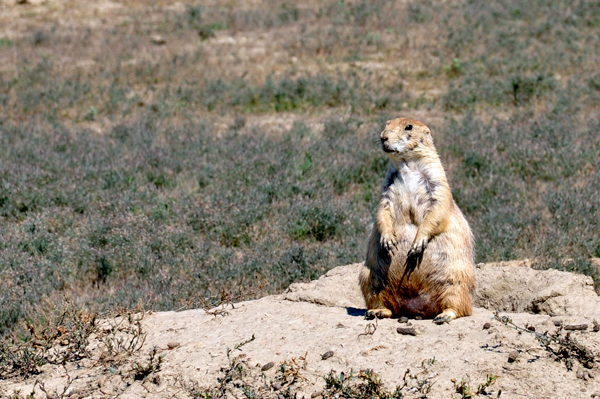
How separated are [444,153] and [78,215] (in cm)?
529

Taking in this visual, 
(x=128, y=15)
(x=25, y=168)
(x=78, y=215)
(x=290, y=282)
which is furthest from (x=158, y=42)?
(x=290, y=282)

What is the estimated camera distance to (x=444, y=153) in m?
11.4


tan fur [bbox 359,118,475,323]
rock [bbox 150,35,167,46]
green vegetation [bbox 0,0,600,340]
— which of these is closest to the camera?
tan fur [bbox 359,118,475,323]

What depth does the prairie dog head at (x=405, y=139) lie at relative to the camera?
5.73 metres

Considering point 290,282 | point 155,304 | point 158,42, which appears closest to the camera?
point 155,304

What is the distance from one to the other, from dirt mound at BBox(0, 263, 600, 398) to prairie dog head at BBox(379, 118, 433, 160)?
4.12 ft

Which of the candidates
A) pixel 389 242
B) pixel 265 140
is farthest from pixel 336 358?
pixel 265 140

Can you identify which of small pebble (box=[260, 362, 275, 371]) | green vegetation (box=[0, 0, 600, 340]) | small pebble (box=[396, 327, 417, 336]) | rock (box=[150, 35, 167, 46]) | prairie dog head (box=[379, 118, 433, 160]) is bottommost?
green vegetation (box=[0, 0, 600, 340])

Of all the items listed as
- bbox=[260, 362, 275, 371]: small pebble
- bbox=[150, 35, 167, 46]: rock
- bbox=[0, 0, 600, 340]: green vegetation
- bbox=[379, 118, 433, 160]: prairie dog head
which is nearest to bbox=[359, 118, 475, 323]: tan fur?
bbox=[379, 118, 433, 160]: prairie dog head

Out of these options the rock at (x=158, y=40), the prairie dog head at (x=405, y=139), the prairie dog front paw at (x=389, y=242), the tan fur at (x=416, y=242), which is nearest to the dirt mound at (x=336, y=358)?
the tan fur at (x=416, y=242)

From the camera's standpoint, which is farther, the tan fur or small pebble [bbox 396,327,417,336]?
the tan fur

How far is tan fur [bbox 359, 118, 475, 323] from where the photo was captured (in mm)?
5680

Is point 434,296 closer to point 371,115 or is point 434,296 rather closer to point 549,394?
point 549,394

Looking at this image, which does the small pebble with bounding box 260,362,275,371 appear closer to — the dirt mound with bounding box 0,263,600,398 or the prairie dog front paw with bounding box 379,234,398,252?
the dirt mound with bounding box 0,263,600,398
